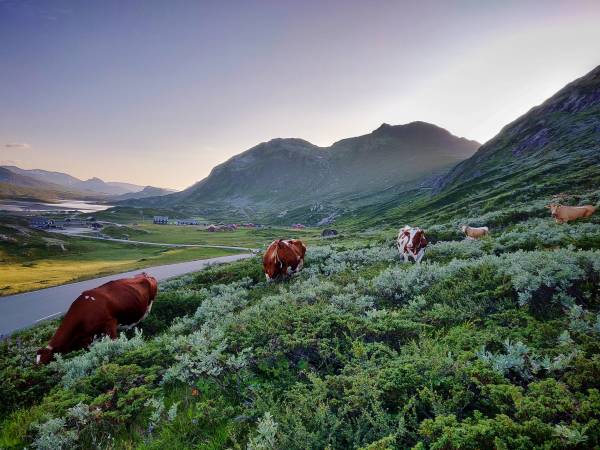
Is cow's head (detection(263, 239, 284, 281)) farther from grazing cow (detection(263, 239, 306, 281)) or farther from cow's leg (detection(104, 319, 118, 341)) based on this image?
cow's leg (detection(104, 319, 118, 341))

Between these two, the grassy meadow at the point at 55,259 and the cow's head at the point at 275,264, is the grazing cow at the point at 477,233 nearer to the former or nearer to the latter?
the cow's head at the point at 275,264

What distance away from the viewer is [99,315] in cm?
1037

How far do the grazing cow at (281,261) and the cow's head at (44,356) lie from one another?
34.4ft

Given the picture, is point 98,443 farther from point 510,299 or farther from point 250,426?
point 510,299

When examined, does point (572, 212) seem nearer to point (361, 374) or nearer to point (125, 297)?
point (361, 374)

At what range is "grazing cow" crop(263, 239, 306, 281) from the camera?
18.0m

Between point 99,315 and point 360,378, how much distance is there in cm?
943

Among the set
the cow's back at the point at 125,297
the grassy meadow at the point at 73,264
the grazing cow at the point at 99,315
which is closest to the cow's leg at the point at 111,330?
the grazing cow at the point at 99,315

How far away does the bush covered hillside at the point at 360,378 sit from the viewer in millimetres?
4082

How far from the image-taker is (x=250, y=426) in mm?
5016

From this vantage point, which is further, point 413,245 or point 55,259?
point 55,259

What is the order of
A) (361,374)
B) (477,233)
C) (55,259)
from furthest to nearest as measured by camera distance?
1. (55,259)
2. (477,233)
3. (361,374)

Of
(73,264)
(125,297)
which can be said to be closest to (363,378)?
(125,297)

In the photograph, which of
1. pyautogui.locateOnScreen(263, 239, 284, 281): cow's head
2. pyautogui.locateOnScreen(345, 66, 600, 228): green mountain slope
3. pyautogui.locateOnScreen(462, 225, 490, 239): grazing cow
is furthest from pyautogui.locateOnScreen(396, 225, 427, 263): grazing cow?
pyautogui.locateOnScreen(345, 66, 600, 228): green mountain slope
